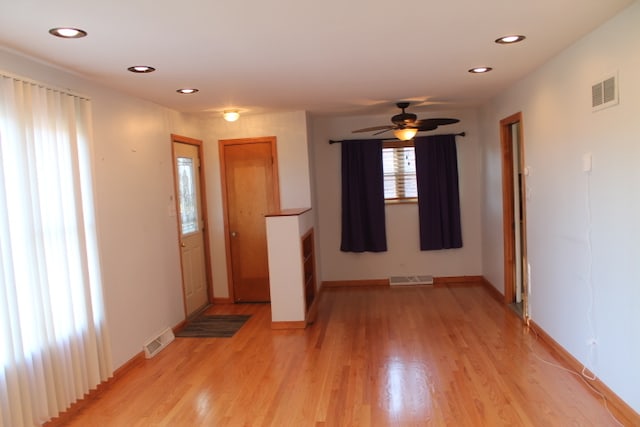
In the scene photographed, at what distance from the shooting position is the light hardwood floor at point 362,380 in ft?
9.36

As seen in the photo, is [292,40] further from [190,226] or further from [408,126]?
[190,226]

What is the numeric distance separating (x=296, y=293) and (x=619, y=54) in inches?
131

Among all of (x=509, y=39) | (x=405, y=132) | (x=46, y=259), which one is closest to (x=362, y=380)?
(x=46, y=259)

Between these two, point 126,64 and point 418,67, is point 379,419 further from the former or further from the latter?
point 126,64

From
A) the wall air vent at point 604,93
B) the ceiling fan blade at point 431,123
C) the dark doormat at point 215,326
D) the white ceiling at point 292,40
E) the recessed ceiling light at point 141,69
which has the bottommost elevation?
the dark doormat at point 215,326

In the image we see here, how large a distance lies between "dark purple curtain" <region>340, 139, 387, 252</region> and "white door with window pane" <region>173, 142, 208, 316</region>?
6.49ft

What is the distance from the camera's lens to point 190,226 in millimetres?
5355

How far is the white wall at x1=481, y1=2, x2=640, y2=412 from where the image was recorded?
2564 millimetres

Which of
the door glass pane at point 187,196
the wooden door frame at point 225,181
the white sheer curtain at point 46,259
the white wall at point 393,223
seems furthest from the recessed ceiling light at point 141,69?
the white wall at point 393,223

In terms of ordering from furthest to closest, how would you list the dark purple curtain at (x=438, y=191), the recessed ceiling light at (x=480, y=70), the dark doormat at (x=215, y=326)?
the dark purple curtain at (x=438, y=191), the dark doormat at (x=215, y=326), the recessed ceiling light at (x=480, y=70)

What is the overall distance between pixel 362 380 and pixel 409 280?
3.15 metres

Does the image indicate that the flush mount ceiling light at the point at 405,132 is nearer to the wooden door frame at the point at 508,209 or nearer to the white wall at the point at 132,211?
the wooden door frame at the point at 508,209

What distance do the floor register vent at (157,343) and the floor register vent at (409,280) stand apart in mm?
3141

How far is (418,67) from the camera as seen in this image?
138 inches
